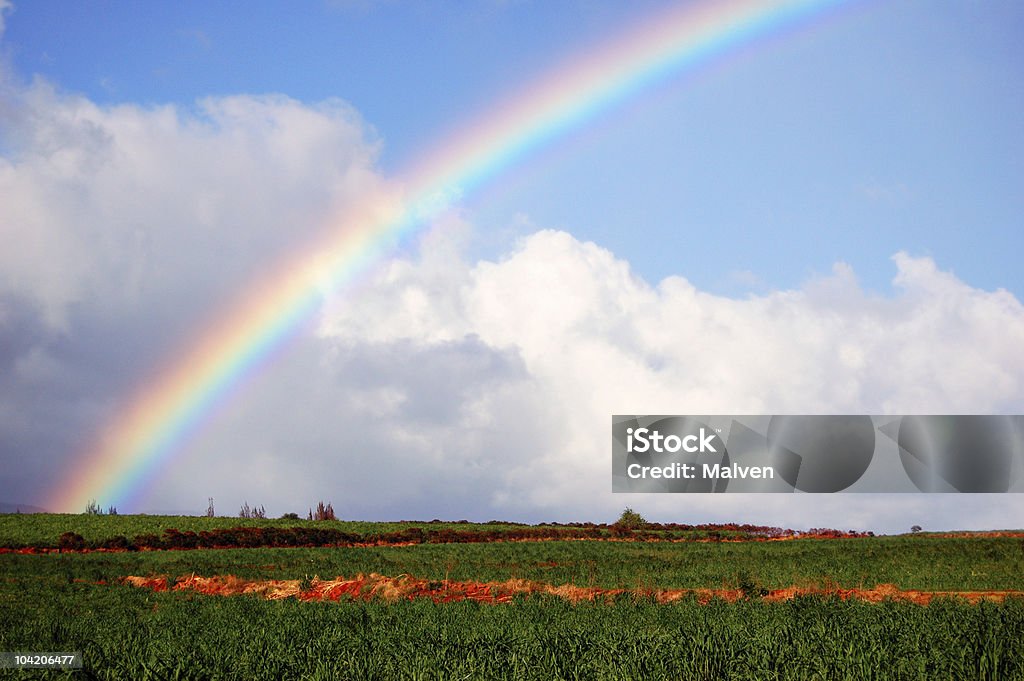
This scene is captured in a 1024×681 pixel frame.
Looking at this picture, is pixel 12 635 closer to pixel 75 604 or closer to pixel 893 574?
pixel 75 604

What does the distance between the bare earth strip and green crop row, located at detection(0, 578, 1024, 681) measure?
24.5 feet

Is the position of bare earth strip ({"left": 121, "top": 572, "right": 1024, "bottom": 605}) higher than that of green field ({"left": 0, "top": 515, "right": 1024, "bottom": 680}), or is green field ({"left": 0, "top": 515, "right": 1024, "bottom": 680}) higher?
green field ({"left": 0, "top": 515, "right": 1024, "bottom": 680})

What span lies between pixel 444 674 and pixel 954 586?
29.6 meters

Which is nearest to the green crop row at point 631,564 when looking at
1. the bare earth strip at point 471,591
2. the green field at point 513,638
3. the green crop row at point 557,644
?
the bare earth strip at point 471,591

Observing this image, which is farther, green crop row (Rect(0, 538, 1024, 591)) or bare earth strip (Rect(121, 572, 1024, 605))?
green crop row (Rect(0, 538, 1024, 591))

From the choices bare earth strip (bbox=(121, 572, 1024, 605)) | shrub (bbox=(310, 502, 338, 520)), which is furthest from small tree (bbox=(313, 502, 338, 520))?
bare earth strip (bbox=(121, 572, 1024, 605))

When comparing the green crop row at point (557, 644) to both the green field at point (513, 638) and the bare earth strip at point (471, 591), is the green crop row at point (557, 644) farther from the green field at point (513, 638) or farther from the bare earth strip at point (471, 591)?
the bare earth strip at point (471, 591)

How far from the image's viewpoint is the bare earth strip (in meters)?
27.8

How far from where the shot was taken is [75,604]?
26906mm

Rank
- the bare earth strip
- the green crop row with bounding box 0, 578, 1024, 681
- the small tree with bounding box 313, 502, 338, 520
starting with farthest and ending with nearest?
the small tree with bounding box 313, 502, 338, 520 < the bare earth strip < the green crop row with bounding box 0, 578, 1024, 681

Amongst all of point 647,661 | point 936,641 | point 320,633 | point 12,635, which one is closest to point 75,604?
point 12,635

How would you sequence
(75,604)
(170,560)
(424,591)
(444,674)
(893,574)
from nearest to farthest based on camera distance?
1. (444,674)
2. (75,604)
3. (424,591)
4. (893,574)
5. (170,560)

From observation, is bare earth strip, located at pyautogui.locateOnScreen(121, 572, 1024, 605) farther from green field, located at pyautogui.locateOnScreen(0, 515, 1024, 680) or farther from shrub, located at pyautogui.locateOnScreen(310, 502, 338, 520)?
shrub, located at pyautogui.locateOnScreen(310, 502, 338, 520)

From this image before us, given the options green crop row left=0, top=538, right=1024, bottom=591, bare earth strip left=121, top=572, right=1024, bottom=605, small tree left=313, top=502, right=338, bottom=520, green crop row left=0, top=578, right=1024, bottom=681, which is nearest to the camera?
green crop row left=0, top=578, right=1024, bottom=681
